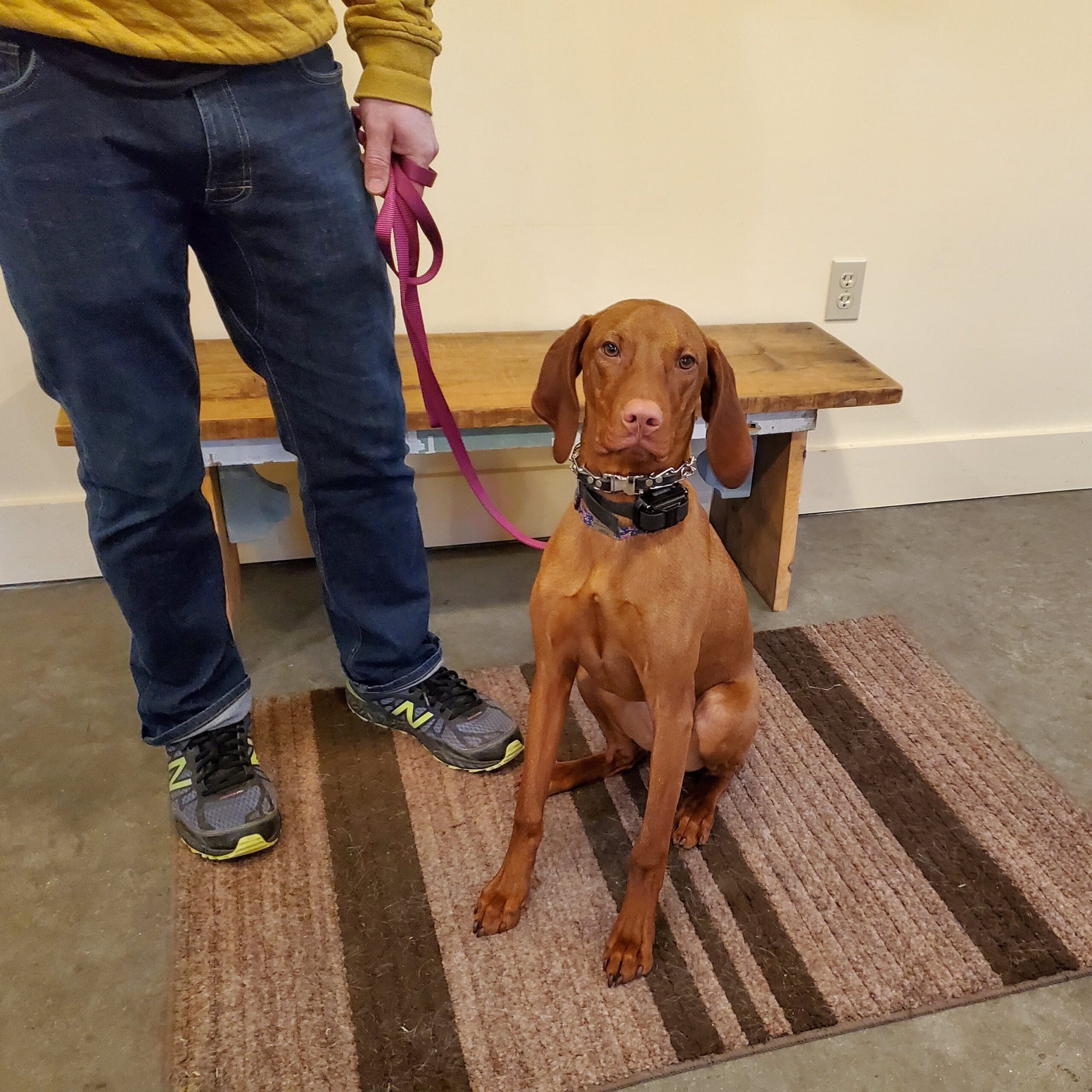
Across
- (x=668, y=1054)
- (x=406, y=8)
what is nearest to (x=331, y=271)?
(x=406, y=8)

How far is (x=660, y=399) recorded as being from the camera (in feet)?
3.53

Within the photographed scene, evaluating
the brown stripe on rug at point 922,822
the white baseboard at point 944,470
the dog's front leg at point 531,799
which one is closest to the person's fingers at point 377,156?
the dog's front leg at point 531,799

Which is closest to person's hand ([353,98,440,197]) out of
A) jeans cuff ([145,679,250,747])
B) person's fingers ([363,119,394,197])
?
person's fingers ([363,119,394,197])

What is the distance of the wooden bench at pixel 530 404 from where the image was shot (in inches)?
67.4

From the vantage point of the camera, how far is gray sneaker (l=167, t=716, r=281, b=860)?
1407 millimetres

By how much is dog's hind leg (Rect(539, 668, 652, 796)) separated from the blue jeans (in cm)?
37

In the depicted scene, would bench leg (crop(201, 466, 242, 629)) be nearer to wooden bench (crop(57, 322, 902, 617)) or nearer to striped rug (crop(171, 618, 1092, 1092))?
wooden bench (crop(57, 322, 902, 617))

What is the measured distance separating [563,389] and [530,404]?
0.51 metres

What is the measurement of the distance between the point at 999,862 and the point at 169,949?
1.26 m

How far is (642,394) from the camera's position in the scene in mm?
1068

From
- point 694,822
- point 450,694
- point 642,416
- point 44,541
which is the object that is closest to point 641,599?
point 642,416

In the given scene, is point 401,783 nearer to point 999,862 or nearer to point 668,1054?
point 668,1054

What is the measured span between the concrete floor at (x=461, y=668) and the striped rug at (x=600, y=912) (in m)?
0.05

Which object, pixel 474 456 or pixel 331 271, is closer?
pixel 331 271
